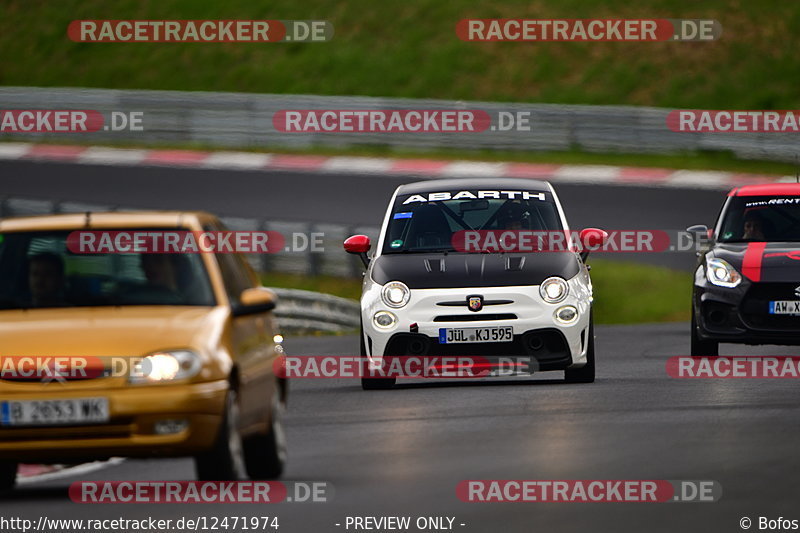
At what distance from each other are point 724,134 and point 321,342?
15.8m

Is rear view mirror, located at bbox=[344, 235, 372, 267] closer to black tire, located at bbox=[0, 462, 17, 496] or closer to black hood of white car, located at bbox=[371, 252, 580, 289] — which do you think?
black hood of white car, located at bbox=[371, 252, 580, 289]

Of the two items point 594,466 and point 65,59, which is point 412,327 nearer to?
point 594,466

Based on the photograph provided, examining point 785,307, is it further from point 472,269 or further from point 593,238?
point 472,269

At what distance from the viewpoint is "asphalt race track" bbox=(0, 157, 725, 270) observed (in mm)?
28953

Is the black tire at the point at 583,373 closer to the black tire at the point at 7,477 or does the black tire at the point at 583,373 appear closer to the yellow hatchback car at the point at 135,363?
the yellow hatchback car at the point at 135,363

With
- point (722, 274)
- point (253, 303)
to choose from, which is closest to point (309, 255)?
point (722, 274)

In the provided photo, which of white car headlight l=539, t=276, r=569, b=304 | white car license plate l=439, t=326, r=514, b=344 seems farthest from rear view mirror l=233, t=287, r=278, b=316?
white car headlight l=539, t=276, r=569, b=304

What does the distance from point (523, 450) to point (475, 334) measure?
10.7 feet

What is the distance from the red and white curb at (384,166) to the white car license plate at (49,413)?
2233cm

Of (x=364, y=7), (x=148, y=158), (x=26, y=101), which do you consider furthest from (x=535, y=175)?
(x=364, y=7)

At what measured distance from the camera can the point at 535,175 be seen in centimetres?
3070

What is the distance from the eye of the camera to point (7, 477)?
927cm

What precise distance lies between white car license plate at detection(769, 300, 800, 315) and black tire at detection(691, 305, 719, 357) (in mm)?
727

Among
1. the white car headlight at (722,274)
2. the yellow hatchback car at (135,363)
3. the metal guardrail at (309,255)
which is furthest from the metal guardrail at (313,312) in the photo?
the yellow hatchback car at (135,363)
